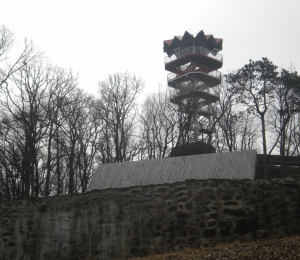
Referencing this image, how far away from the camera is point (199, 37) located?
40.4m

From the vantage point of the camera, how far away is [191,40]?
131 ft

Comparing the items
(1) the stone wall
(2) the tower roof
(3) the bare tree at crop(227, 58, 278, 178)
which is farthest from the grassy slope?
(2) the tower roof

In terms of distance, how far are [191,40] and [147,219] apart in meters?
31.1

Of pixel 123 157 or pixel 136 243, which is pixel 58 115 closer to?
pixel 123 157

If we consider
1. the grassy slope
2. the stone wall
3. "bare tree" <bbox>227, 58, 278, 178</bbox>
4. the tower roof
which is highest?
the tower roof

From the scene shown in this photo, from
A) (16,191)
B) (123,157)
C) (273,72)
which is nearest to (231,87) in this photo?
(273,72)

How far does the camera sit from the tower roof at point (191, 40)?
132 ft

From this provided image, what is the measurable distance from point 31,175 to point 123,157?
22.5 feet

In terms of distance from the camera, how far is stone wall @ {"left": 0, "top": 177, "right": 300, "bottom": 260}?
10.2m

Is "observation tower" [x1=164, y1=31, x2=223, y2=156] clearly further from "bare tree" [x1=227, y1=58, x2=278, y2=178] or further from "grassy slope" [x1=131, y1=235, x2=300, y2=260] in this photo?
"grassy slope" [x1=131, y1=235, x2=300, y2=260]

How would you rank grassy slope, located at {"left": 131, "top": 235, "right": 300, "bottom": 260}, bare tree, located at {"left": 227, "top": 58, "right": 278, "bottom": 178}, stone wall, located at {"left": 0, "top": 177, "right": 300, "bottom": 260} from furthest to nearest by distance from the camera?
1. bare tree, located at {"left": 227, "top": 58, "right": 278, "bottom": 178}
2. stone wall, located at {"left": 0, "top": 177, "right": 300, "bottom": 260}
3. grassy slope, located at {"left": 131, "top": 235, "right": 300, "bottom": 260}

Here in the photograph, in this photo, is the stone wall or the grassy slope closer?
the grassy slope

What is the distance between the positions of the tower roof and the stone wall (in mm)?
30588

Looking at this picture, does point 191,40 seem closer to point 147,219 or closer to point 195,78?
point 195,78
